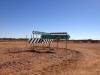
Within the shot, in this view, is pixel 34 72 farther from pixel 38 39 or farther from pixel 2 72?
pixel 38 39

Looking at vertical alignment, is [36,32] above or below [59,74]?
above

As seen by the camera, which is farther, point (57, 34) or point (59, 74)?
point (57, 34)

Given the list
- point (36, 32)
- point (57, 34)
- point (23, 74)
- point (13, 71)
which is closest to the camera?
point (23, 74)

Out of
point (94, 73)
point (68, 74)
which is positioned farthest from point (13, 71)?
point (94, 73)

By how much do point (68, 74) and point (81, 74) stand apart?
25.6 inches

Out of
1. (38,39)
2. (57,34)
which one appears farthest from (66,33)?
(38,39)

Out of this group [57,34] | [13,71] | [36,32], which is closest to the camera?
[13,71]

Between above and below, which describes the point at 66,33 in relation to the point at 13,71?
above

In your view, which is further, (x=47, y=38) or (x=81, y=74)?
(x=47, y=38)

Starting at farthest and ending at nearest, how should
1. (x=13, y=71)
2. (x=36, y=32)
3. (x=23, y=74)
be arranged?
(x=36, y=32) → (x=13, y=71) → (x=23, y=74)

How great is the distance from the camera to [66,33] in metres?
29.3

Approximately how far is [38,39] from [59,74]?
1859cm

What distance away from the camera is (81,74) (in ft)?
37.0

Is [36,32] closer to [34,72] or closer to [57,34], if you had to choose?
[57,34]
